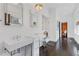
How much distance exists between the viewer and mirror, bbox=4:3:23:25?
5.80 ft

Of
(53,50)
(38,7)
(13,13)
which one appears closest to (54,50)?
(53,50)

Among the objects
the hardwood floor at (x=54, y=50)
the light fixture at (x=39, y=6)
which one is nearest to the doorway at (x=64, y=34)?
the hardwood floor at (x=54, y=50)

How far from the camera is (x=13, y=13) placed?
5.89ft

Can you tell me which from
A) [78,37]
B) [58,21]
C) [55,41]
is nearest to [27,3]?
[58,21]

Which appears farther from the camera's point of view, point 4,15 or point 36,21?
point 36,21

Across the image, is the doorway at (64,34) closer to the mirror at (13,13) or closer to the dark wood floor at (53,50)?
the dark wood floor at (53,50)

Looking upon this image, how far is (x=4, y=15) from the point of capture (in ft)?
5.74

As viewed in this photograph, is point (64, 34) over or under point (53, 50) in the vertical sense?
over

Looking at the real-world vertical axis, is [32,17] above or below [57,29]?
above

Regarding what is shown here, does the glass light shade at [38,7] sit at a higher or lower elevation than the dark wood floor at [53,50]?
higher

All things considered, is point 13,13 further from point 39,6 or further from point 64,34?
point 64,34

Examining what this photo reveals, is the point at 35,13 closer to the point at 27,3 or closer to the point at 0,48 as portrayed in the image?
the point at 27,3

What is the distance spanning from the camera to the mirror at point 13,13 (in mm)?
1768

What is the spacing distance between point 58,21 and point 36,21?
0.26m
